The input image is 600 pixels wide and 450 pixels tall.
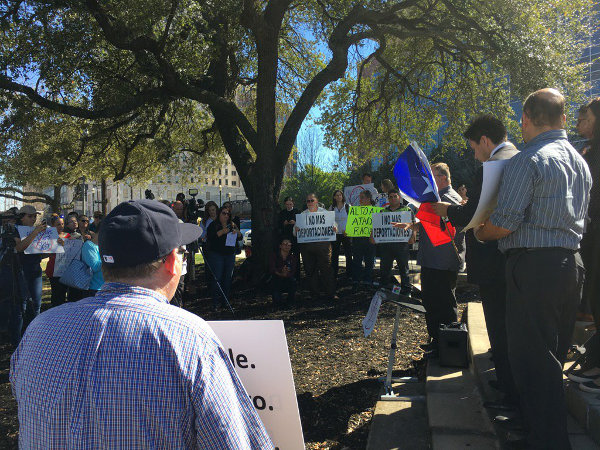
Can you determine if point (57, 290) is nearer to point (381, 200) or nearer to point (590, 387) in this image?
point (381, 200)

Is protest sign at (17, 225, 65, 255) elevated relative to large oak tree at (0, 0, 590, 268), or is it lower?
lower

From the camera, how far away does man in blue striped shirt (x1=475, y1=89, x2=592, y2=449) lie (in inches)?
104

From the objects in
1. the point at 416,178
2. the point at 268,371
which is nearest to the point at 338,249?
the point at 416,178

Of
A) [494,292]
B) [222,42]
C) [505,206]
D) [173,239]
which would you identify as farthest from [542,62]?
[173,239]

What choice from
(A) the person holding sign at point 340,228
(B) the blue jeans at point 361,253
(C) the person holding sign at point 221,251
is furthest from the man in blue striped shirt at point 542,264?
(A) the person holding sign at point 340,228

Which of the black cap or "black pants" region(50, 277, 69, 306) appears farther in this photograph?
"black pants" region(50, 277, 69, 306)

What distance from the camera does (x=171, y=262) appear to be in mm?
1535

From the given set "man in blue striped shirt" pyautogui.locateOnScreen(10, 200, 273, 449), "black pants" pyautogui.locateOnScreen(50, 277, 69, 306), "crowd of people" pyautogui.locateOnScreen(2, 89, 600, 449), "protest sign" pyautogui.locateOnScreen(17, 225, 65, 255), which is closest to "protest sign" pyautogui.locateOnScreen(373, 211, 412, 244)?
"crowd of people" pyautogui.locateOnScreen(2, 89, 600, 449)

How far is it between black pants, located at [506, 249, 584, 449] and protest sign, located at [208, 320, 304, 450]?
4.34ft

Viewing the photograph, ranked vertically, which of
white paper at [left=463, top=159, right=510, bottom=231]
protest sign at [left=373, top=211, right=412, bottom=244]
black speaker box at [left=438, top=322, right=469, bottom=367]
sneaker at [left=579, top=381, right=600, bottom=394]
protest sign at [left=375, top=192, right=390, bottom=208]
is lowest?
black speaker box at [left=438, top=322, right=469, bottom=367]

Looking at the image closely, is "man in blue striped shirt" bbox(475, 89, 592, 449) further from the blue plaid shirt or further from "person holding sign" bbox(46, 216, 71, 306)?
"person holding sign" bbox(46, 216, 71, 306)

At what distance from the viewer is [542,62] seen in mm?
10430

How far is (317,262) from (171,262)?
26.6 feet

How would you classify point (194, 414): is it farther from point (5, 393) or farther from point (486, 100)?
point (486, 100)
